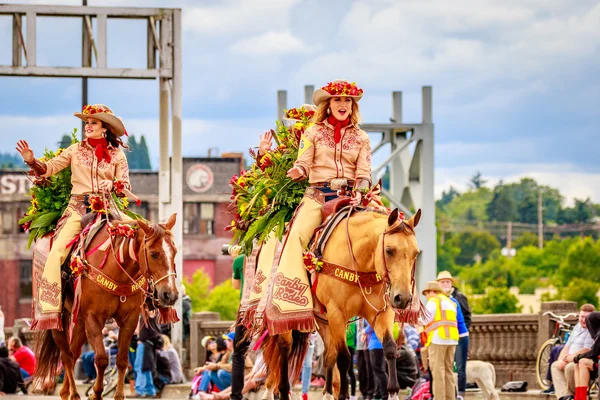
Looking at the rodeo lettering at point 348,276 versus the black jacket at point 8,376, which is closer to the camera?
the rodeo lettering at point 348,276

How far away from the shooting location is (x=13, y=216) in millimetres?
96625

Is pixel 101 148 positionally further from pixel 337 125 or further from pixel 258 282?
pixel 337 125

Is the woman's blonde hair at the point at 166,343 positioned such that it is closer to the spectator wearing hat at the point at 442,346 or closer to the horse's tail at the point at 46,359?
the horse's tail at the point at 46,359

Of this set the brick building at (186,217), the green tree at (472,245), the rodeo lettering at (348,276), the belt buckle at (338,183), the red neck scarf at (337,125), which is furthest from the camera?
the green tree at (472,245)

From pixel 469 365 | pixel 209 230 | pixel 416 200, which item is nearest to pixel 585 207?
pixel 209 230

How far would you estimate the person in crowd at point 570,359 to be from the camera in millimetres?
18000

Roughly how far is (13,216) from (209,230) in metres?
14.9

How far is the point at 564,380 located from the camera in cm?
1827

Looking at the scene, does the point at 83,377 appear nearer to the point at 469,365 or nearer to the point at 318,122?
the point at 469,365

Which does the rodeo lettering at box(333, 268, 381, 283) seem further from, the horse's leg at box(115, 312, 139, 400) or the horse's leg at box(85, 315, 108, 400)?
the horse's leg at box(85, 315, 108, 400)

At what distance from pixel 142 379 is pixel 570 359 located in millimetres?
8577

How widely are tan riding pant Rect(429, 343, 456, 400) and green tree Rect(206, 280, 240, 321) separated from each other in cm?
7121

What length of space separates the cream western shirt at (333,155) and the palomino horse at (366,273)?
68 cm

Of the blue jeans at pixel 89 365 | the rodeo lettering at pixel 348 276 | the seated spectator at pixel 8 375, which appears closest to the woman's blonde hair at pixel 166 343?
the blue jeans at pixel 89 365
